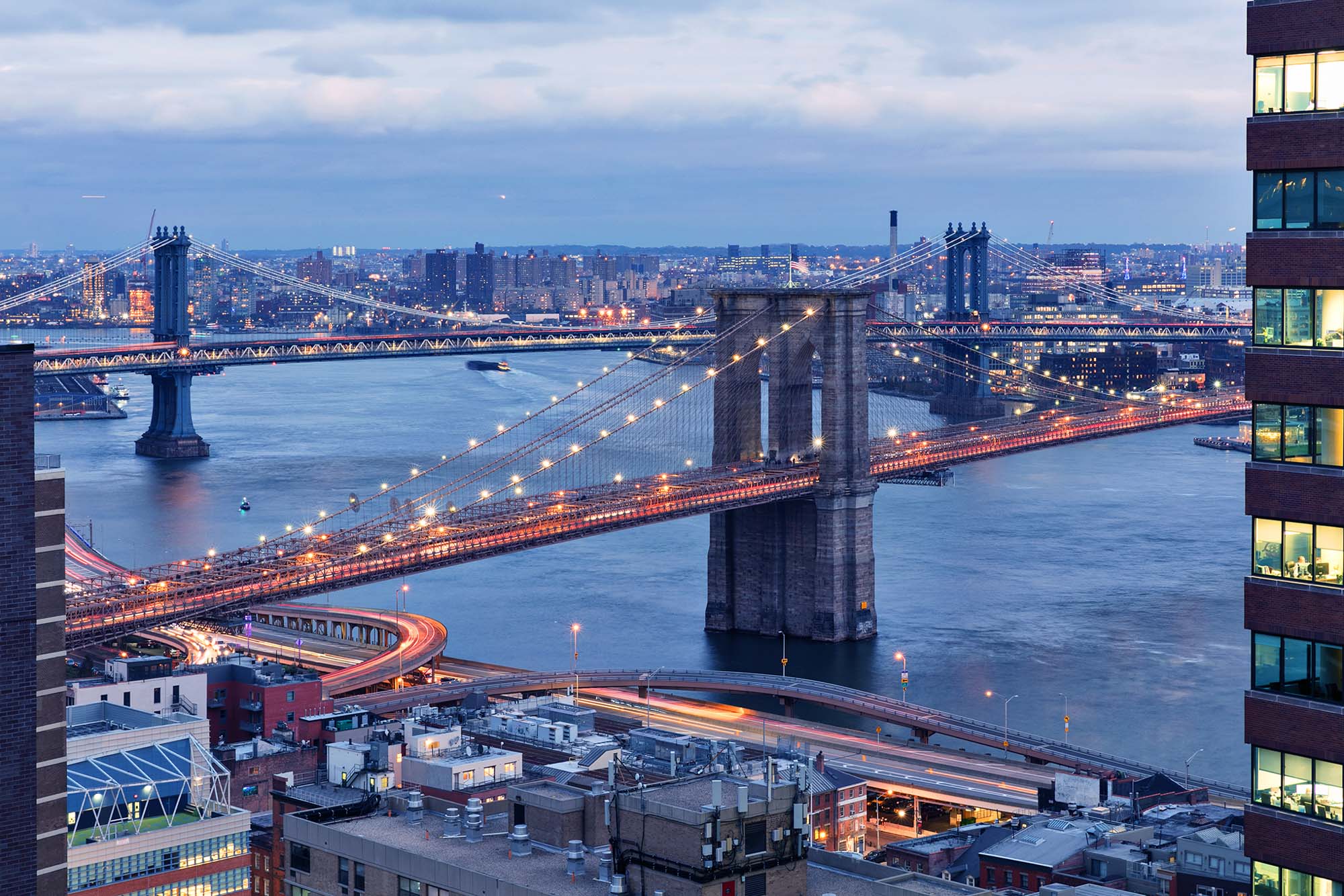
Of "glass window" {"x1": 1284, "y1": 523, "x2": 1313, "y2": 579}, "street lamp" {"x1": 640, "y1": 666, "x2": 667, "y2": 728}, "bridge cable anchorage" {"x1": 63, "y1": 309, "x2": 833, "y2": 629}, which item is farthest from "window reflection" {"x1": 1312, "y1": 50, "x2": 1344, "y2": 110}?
"bridge cable anchorage" {"x1": 63, "y1": 309, "x2": 833, "y2": 629}

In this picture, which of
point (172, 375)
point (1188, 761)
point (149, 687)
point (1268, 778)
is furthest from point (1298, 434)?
point (172, 375)

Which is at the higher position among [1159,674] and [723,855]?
[723,855]

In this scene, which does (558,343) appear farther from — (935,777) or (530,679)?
(935,777)

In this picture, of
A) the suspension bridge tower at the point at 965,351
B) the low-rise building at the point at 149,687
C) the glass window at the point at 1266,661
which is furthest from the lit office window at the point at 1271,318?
the suspension bridge tower at the point at 965,351

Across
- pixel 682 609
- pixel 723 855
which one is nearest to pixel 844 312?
pixel 682 609

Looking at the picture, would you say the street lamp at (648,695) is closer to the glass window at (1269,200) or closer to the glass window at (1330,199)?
the glass window at (1269,200)

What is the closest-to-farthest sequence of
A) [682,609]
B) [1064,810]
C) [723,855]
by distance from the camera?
[723,855] → [1064,810] → [682,609]

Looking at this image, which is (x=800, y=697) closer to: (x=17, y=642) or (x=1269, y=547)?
(x=1269, y=547)
